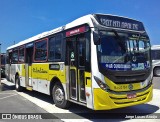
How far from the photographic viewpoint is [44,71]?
1088cm

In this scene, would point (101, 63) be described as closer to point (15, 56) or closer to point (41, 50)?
point (41, 50)

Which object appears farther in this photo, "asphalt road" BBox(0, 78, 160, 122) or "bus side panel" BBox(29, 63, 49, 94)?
"bus side panel" BBox(29, 63, 49, 94)

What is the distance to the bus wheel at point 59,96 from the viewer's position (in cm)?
929

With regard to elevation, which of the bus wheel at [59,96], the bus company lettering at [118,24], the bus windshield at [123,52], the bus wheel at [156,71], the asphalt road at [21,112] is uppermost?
the bus company lettering at [118,24]

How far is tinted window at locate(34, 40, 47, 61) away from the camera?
1096 centimetres

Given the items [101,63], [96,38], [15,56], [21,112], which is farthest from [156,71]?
[96,38]

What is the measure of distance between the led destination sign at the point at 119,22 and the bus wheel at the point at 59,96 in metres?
3.08

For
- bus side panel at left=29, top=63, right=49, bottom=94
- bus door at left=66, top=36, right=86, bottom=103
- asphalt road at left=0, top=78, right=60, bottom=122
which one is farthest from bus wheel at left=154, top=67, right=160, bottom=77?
bus door at left=66, top=36, right=86, bottom=103

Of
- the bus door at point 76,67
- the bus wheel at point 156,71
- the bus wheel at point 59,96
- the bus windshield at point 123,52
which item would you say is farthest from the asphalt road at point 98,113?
the bus wheel at point 156,71

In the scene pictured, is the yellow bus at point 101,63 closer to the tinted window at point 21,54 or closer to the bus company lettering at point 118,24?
the bus company lettering at point 118,24

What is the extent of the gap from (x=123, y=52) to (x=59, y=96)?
10.2ft

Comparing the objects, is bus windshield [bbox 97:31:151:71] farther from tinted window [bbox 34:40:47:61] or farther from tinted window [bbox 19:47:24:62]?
tinted window [bbox 19:47:24:62]

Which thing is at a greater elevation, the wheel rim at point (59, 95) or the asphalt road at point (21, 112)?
the wheel rim at point (59, 95)

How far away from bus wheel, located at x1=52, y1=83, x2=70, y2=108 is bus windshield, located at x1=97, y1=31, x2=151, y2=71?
8.61 feet
